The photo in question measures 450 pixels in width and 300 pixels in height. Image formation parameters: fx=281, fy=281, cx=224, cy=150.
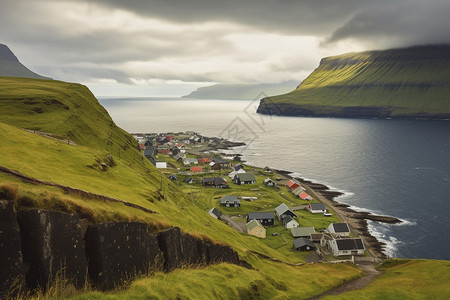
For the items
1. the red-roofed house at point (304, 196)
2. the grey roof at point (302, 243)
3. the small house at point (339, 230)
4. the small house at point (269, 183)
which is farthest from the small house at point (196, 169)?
the grey roof at point (302, 243)

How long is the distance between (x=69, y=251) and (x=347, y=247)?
7255 centimetres

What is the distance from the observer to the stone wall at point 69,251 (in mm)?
12641

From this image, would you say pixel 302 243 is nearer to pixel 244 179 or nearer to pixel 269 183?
pixel 269 183

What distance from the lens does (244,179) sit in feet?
440

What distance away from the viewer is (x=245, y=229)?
8388cm

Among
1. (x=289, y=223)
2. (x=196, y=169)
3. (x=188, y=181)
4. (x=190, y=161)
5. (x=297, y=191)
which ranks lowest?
(x=289, y=223)

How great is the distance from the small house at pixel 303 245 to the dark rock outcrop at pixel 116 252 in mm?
62547

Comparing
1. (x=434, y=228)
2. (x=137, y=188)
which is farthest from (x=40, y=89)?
(x=434, y=228)

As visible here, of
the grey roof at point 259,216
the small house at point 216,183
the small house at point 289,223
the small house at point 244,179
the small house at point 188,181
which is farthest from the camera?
the small house at point 244,179

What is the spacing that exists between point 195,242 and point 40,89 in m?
72.8

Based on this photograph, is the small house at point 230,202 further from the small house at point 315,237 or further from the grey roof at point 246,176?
the grey roof at point 246,176

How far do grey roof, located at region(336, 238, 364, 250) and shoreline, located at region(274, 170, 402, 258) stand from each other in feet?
19.0

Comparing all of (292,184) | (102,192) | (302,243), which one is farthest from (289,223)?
(102,192)

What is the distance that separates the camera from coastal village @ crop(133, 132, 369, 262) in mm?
75688
